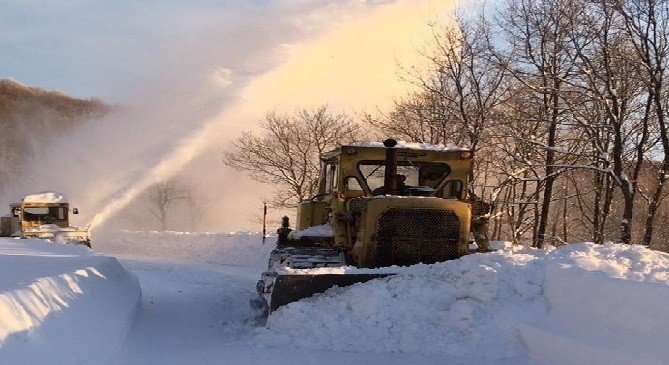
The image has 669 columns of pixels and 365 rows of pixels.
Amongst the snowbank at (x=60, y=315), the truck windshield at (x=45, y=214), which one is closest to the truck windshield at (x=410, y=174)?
the snowbank at (x=60, y=315)

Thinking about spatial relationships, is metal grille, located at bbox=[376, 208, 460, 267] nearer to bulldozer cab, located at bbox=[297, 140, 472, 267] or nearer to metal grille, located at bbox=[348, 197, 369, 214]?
bulldozer cab, located at bbox=[297, 140, 472, 267]

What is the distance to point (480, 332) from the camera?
6094mm

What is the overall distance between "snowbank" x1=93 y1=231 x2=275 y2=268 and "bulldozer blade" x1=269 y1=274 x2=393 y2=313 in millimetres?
15849

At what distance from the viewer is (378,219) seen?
736cm

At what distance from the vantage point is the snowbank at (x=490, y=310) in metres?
5.38

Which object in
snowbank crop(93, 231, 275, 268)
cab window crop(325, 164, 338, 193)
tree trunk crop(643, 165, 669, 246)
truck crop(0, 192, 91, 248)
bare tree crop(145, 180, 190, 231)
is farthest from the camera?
bare tree crop(145, 180, 190, 231)

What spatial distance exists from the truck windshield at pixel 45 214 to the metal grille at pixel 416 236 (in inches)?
758

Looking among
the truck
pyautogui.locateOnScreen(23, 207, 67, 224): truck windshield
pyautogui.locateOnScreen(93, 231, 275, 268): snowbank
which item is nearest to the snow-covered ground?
the truck

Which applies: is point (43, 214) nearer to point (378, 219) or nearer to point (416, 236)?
point (378, 219)

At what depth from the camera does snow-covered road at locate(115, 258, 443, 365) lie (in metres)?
5.92

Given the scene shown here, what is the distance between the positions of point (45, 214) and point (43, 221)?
1.03 feet

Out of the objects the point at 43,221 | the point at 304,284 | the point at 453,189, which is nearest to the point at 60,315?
the point at 304,284

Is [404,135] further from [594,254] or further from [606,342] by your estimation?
[606,342]

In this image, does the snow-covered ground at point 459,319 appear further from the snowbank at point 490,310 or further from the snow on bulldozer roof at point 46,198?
the snow on bulldozer roof at point 46,198
